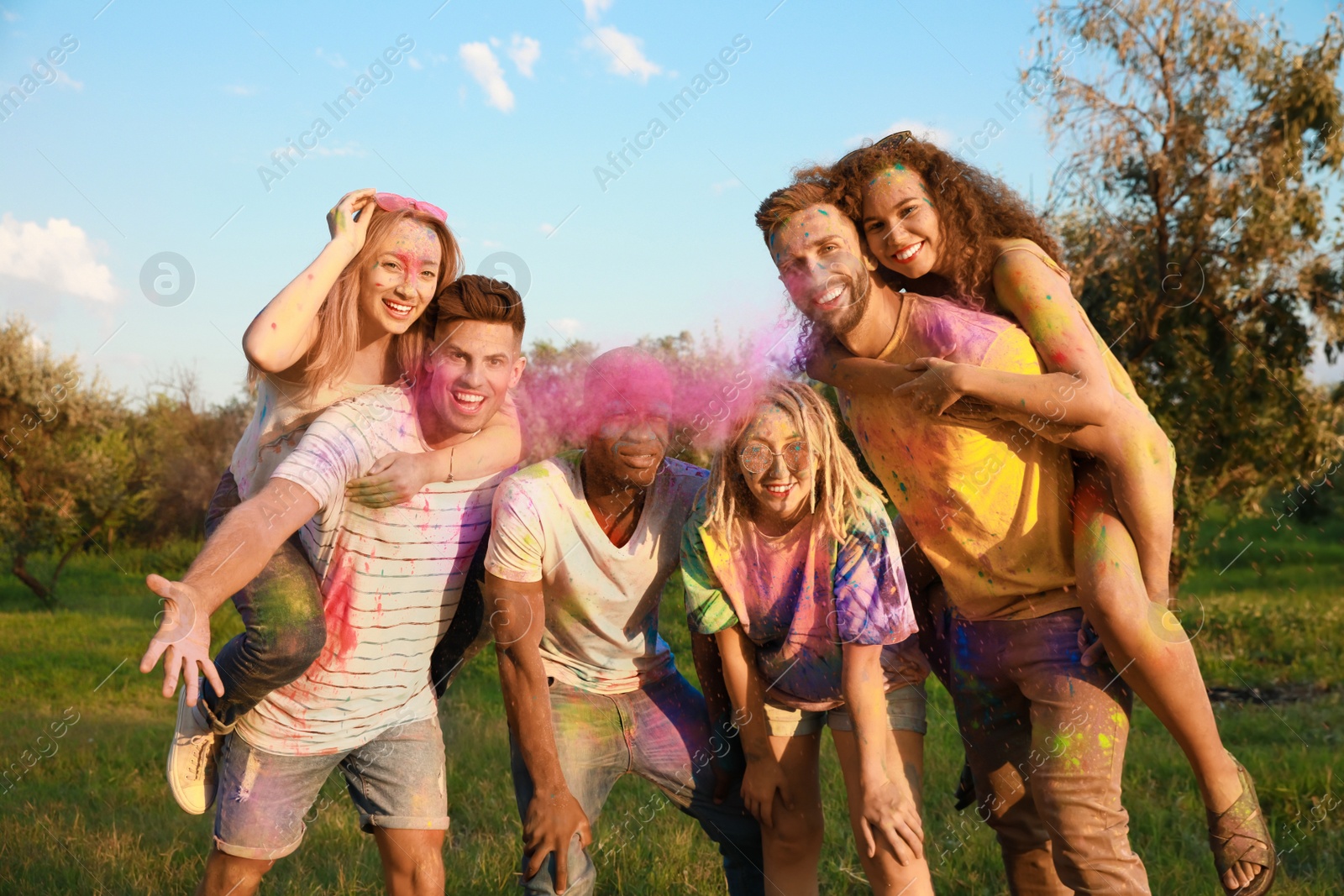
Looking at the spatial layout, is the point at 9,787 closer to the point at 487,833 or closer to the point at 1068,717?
the point at 487,833

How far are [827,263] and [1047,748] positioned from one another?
163 centimetres

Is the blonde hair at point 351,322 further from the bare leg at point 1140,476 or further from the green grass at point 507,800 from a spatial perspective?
the green grass at point 507,800

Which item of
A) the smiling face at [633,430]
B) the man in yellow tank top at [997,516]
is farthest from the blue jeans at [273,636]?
the man in yellow tank top at [997,516]

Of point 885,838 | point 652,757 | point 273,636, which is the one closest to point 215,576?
point 273,636

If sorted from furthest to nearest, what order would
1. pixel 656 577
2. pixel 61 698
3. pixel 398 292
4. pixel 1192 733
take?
pixel 61 698
pixel 656 577
pixel 398 292
pixel 1192 733

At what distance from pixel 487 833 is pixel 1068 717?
3513 millimetres

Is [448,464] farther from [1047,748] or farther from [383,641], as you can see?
[1047,748]

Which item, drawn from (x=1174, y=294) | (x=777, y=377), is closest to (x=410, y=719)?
(x=777, y=377)

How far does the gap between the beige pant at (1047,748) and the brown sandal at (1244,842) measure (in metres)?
0.27

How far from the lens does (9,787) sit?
6617 mm

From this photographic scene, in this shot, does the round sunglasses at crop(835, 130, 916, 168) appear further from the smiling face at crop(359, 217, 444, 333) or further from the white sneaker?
the white sneaker

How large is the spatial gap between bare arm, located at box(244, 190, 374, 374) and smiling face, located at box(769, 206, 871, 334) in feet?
4.53

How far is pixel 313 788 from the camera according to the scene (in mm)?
3523

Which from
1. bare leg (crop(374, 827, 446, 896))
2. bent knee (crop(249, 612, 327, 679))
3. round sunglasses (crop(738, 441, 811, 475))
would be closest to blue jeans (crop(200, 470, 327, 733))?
bent knee (crop(249, 612, 327, 679))
